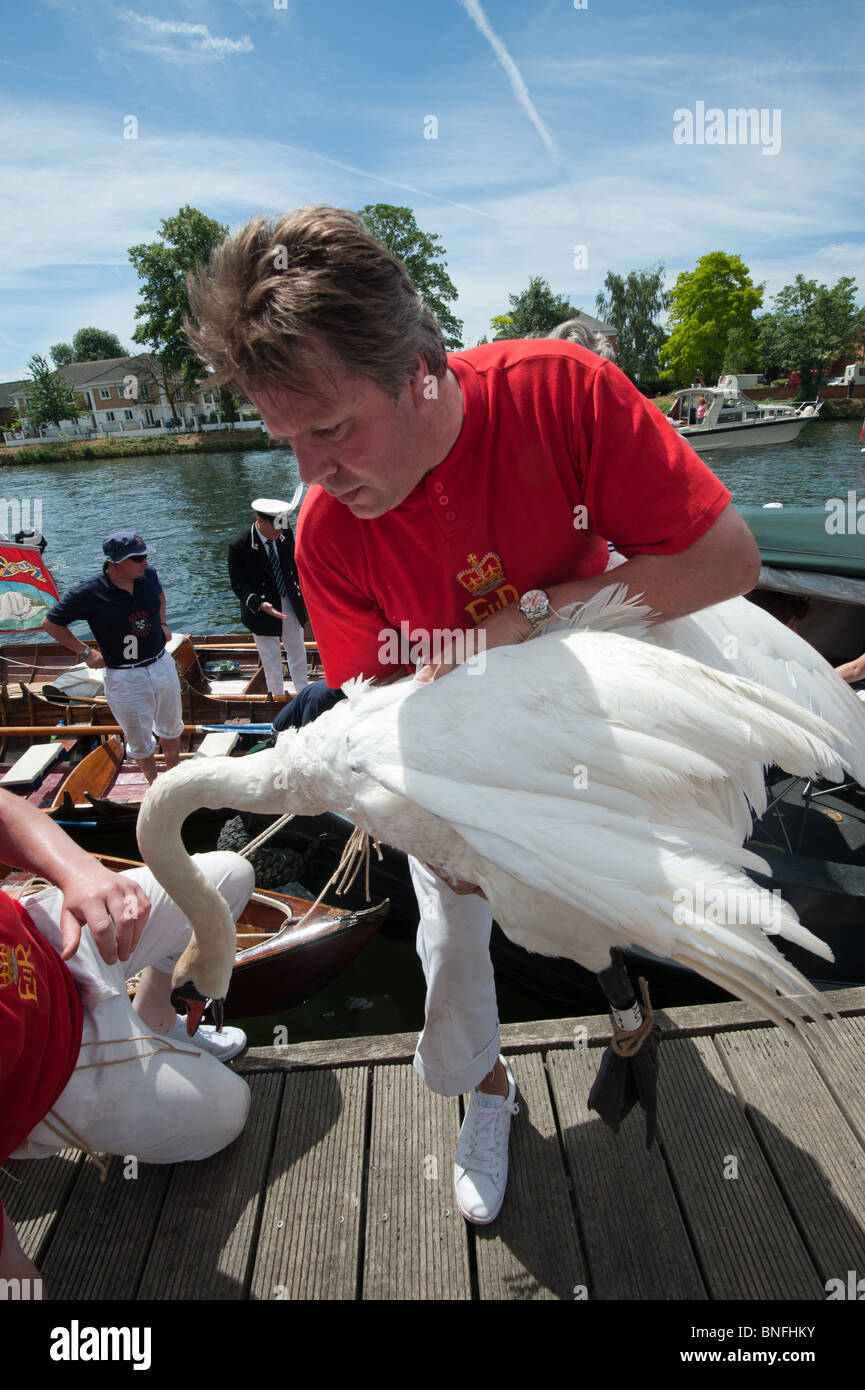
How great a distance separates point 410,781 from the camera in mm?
1533

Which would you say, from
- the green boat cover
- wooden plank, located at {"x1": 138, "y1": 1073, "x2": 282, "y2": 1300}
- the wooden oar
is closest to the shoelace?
wooden plank, located at {"x1": 138, "y1": 1073, "x2": 282, "y2": 1300}

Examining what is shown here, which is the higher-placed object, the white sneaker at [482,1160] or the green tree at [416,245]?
the green tree at [416,245]

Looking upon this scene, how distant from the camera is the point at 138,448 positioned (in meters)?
53.6

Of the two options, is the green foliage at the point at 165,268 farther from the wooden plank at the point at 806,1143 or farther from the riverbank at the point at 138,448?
the wooden plank at the point at 806,1143

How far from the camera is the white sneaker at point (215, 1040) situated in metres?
2.80

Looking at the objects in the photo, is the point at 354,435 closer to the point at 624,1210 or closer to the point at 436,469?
the point at 436,469

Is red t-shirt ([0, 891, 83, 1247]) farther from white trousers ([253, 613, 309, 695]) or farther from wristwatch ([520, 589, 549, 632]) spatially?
white trousers ([253, 613, 309, 695])

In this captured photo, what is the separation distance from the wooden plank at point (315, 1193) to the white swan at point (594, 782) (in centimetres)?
129

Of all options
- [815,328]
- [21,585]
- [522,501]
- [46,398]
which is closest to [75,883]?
[522,501]

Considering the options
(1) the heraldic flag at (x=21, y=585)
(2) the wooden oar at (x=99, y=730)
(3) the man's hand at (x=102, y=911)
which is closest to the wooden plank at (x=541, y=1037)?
(3) the man's hand at (x=102, y=911)

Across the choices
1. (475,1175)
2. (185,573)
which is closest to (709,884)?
(475,1175)
